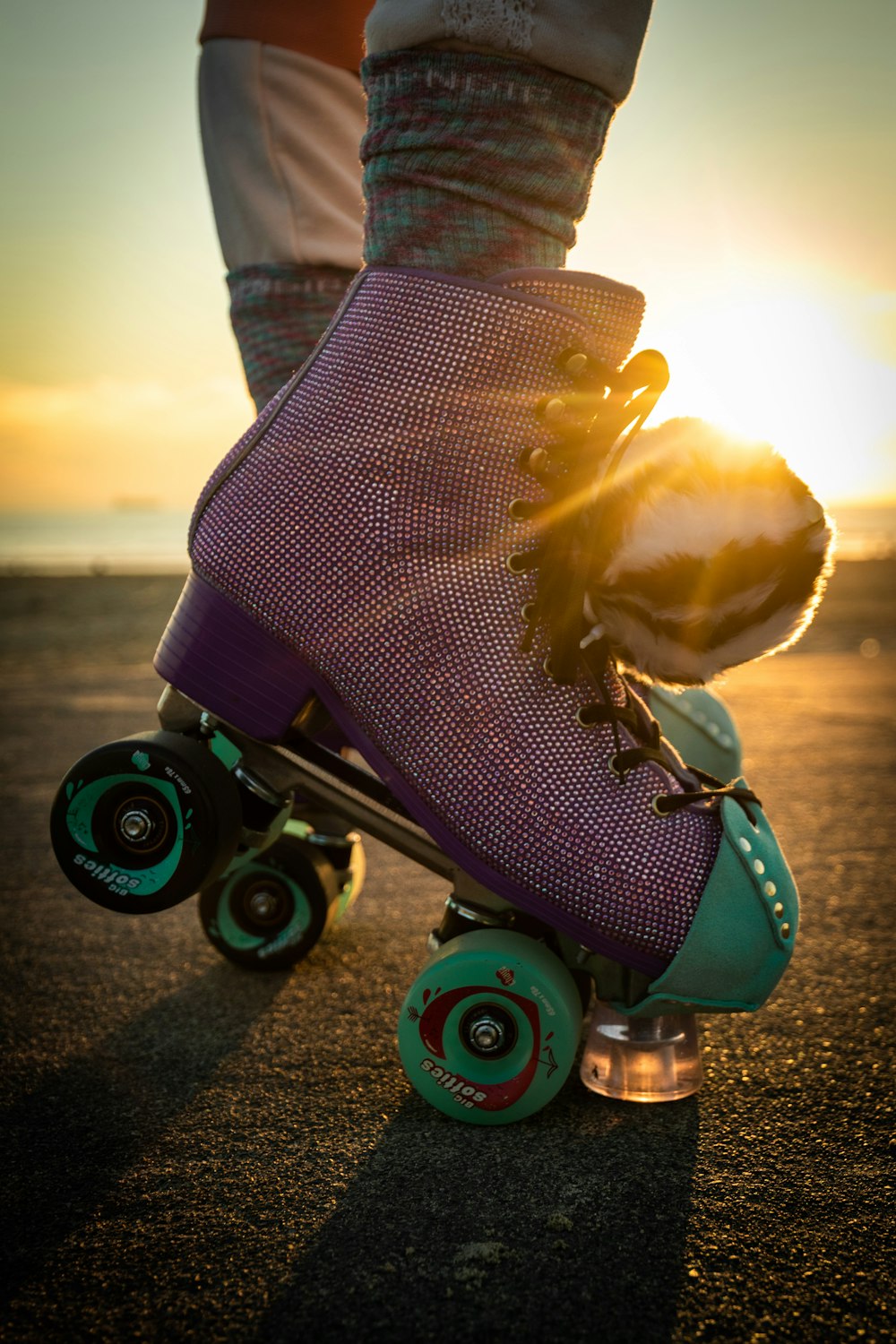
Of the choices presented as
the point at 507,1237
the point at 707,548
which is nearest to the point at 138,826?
the point at 507,1237

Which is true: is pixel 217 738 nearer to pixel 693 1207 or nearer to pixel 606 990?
pixel 606 990

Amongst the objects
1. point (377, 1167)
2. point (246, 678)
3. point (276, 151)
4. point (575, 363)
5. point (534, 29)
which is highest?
point (534, 29)

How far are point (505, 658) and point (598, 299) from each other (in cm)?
34

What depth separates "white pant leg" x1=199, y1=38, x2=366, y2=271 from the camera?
1086 millimetres

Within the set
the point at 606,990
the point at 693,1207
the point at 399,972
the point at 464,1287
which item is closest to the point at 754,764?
the point at 399,972

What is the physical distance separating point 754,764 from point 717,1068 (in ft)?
4.83

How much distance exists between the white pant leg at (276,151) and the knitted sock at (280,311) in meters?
0.02

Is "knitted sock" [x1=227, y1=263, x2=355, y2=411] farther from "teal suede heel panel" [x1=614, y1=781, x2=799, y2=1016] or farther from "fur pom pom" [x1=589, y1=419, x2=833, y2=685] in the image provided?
"teal suede heel panel" [x1=614, y1=781, x2=799, y2=1016]

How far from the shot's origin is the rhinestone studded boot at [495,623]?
816 millimetres

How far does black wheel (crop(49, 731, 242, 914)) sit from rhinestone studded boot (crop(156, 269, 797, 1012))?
8 cm

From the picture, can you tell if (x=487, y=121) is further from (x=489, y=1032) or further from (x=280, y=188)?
(x=489, y=1032)

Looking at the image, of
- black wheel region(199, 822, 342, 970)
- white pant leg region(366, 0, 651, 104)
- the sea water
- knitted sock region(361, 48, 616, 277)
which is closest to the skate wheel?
black wheel region(199, 822, 342, 970)

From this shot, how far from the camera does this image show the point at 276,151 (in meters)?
1.10

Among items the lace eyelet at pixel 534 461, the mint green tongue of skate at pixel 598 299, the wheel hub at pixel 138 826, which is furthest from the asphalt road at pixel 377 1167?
the mint green tongue of skate at pixel 598 299
